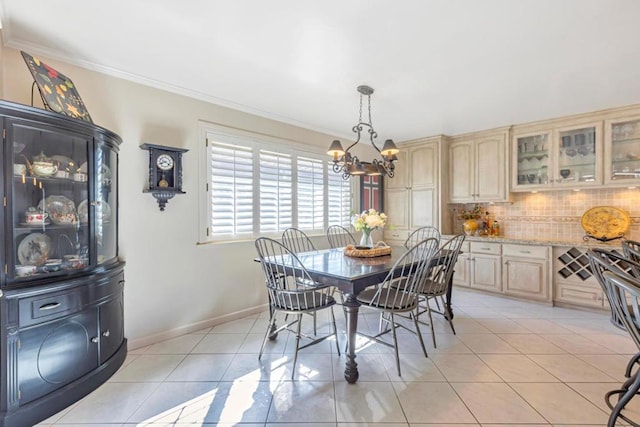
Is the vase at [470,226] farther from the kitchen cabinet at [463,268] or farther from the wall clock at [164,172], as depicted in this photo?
the wall clock at [164,172]

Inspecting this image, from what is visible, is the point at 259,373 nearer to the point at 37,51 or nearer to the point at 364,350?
the point at 364,350

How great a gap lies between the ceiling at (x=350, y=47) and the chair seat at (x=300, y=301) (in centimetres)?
192

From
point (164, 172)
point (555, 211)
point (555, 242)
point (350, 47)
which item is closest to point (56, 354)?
point (164, 172)

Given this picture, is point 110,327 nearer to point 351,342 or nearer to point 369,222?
point 351,342

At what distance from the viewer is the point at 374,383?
84.7 inches

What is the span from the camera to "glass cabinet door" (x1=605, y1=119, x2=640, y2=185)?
346 centimetres

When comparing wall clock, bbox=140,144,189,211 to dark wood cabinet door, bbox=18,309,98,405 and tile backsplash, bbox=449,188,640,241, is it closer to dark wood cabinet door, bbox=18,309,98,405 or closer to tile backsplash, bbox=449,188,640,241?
dark wood cabinet door, bbox=18,309,98,405

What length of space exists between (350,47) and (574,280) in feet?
12.9

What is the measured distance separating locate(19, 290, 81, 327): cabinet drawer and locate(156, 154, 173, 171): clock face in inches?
48.8

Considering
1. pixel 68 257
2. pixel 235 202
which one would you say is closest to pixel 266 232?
pixel 235 202

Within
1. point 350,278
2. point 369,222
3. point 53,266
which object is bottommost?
point 350,278

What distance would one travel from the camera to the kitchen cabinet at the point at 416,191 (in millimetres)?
4801

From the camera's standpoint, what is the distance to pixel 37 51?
7.18ft

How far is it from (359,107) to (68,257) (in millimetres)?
3023
